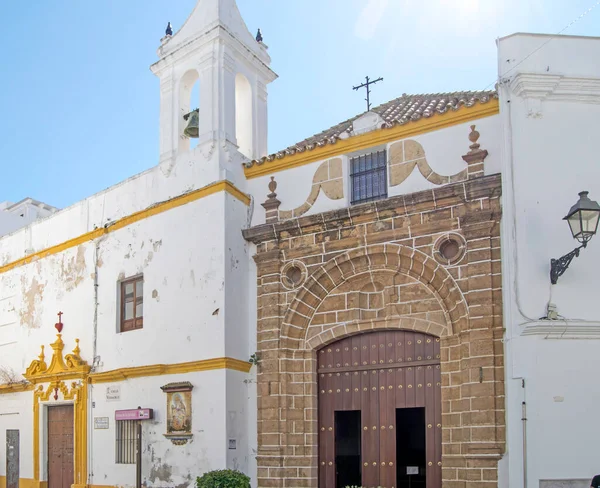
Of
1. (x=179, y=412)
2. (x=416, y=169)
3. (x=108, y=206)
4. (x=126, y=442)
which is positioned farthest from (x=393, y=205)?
(x=126, y=442)

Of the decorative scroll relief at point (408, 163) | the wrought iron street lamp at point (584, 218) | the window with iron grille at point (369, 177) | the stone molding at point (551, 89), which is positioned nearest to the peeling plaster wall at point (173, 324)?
the window with iron grille at point (369, 177)

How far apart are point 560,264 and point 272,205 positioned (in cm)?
513

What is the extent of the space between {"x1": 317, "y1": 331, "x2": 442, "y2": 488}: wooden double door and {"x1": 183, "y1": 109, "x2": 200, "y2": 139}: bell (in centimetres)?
479

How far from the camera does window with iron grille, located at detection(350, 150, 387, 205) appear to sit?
12.3 metres

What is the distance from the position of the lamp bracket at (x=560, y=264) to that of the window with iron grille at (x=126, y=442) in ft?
25.1

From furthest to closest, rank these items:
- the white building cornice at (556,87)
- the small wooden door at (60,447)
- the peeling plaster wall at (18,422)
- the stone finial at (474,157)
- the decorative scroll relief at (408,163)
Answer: the peeling plaster wall at (18,422)
the small wooden door at (60,447)
the decorative scroll relief at (408,163)
the stone finial at (474,157)
the white building cornice at (556,87)

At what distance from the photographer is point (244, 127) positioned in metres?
14.9

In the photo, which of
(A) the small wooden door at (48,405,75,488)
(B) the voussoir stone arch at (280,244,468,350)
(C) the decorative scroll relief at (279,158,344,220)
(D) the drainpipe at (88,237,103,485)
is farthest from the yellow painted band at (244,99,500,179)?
(A) the small wooden door at (48,405,75,488)

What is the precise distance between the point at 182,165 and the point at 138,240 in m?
1.65

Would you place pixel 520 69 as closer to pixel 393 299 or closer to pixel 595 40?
pixel 595 40

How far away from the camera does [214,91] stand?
13.8 meters

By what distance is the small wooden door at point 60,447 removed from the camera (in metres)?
15.1

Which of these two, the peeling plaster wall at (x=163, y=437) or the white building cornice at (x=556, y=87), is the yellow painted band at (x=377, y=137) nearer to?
the white building cornice at (x=556, y=87)

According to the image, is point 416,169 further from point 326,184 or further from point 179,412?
point 179,412
